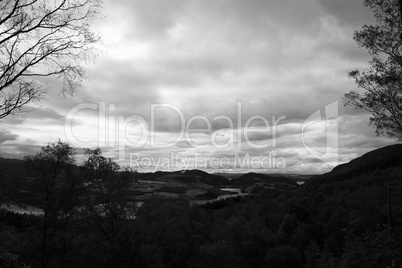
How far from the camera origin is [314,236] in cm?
7100

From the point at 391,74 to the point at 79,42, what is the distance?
12.5m

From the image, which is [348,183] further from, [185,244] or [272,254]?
[185,244]

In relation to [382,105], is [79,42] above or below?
above

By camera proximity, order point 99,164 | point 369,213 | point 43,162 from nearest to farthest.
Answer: point 43,162, point 99,164, point 369,213

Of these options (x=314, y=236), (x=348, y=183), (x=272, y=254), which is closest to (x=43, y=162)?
(x=272, y=254)

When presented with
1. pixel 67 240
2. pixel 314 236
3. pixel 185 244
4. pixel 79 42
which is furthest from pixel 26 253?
pixel 314 236

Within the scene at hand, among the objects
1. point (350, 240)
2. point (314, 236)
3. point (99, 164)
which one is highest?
point (99, 164)

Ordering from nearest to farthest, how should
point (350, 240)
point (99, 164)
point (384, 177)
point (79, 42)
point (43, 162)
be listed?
point (79, 42)
point (350, 240)
point (43, 162)
point (99, 164)
point (384, 177)

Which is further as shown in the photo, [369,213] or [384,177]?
[384,177]

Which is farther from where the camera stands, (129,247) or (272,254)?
(272,254)

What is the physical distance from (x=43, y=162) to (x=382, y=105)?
82.8 ft

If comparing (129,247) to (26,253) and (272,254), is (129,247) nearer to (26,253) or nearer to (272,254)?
(26,253)

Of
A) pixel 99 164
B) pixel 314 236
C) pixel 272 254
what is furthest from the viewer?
pixel 314 236

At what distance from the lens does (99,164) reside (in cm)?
2919
